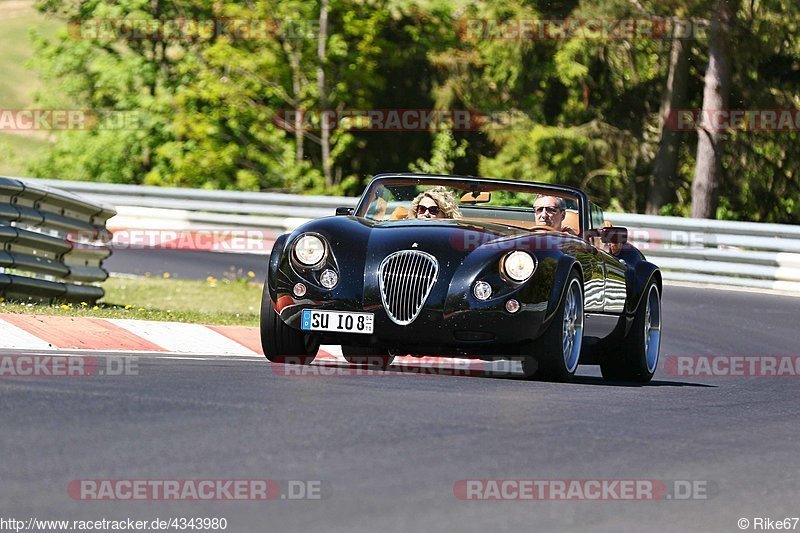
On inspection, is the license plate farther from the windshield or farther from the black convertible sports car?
the windshield

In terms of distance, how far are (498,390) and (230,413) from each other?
6.59 ft

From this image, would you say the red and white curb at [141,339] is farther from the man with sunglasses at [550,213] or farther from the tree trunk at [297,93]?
the tree trunk at [297,93]

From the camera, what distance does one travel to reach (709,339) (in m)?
13.2

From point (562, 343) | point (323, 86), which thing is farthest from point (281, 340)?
point (323, 86)

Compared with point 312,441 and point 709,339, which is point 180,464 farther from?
point 709,339

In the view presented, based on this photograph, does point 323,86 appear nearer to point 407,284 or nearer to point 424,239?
point 424,239

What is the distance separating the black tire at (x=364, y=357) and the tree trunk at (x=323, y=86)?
22765 millimetres

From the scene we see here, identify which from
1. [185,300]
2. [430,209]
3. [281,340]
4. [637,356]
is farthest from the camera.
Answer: [185,300]

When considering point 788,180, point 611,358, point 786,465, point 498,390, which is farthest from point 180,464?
point 788,180

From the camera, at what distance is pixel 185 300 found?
52.4 feet

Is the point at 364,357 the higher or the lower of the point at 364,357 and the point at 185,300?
the higher

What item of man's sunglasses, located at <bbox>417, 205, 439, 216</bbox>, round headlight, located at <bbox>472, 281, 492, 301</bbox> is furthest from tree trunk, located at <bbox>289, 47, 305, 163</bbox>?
round headlight, located at <bbox>472, 281, 492, 301</bbox>

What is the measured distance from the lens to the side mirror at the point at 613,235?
9.69 metres

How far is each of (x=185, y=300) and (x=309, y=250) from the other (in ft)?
24.8
